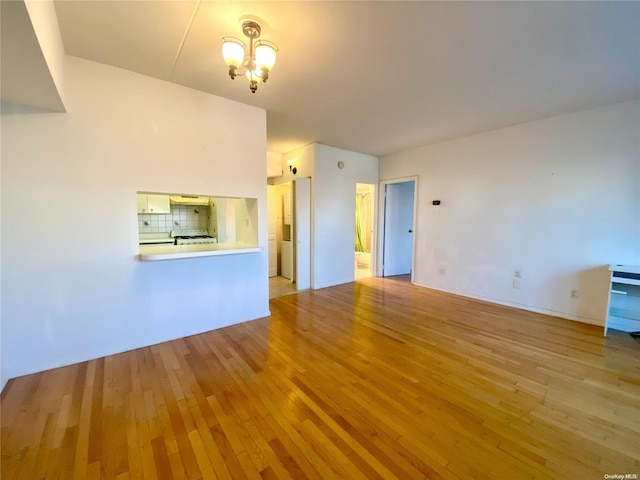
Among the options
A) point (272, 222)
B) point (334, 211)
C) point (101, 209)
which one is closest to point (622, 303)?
point (334, 211)

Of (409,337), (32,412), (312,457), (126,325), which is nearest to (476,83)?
(409,337)

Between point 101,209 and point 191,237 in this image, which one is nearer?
point 101,209

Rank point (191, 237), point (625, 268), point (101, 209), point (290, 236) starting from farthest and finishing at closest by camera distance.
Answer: point (290, 236), point (191, 237), point (625, 268), point (101, 209)

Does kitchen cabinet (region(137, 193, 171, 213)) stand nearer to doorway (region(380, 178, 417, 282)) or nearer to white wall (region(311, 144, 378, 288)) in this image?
white wall (region(311, 144, 378, 288))

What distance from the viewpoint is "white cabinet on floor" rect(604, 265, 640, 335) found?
9.07ft

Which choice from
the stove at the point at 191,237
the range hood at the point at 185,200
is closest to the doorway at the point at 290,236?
the stove at the point at 191,237

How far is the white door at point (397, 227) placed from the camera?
5.70 meters

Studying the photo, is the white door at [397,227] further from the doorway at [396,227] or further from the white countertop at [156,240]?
the white countertop at [156,240]

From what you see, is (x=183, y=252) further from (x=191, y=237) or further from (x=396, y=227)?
(x=396, y=227)

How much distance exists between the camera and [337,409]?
1719 millimetres

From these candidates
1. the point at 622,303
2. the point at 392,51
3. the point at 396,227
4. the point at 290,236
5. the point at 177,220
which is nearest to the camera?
the point at 392,51

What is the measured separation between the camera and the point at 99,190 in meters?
2.28

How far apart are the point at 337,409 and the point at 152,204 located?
15.0ft

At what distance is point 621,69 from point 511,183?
1.63m
